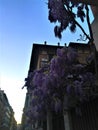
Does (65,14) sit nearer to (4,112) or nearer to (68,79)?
(68,79)

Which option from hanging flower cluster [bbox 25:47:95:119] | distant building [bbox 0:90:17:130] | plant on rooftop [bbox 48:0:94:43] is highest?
distant building [bbox 0:90:17:130]

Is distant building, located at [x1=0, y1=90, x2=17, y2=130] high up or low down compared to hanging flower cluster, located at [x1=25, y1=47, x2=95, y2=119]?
up

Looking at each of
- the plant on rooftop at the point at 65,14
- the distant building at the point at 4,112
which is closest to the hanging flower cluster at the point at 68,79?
the plant on rooftop at the point at 65,14

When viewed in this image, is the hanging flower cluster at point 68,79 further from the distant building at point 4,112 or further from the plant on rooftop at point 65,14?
the distant building at point 4,112

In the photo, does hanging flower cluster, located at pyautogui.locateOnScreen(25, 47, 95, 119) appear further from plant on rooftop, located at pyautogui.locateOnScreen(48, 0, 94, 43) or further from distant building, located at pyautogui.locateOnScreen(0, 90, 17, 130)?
distant building, located at pyautogui.locateOnScreen(0, 90, 17, 130)

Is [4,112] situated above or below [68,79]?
above

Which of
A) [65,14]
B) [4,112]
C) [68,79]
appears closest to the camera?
[65,14]

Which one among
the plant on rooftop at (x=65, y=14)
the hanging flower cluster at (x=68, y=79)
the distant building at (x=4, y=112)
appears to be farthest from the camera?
the distant building at (x=4, y=112)

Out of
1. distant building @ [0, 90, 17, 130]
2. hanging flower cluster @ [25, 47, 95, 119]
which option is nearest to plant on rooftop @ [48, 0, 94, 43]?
hanging flower cluster @ [25, 47, 95, 119]

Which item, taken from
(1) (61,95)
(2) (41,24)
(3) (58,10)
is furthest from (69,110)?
(3) (58,10)

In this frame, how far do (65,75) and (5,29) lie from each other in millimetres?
5213

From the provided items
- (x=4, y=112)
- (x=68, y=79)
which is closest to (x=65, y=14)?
(x=68, y=79)

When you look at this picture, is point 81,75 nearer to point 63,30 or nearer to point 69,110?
point 63,30

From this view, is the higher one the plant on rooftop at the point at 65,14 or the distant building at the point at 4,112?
the distant building at the point at 4,112
